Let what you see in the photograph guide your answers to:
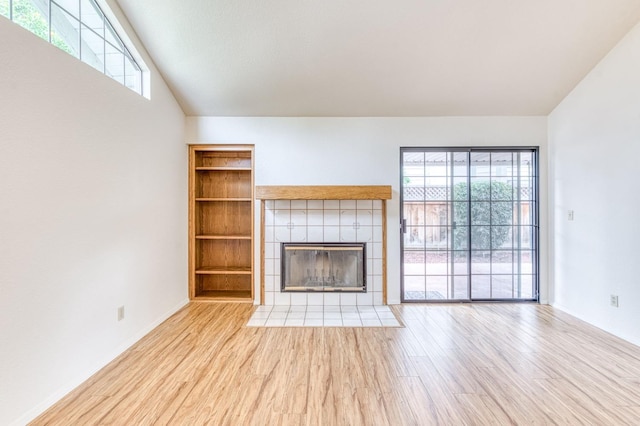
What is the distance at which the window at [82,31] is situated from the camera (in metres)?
1.78

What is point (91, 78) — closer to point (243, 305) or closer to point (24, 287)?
point (24, 287)

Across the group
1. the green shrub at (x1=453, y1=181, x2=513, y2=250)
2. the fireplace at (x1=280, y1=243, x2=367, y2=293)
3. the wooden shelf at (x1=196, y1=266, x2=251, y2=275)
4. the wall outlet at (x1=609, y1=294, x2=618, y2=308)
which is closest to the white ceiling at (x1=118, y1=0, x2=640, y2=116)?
the green shrub at (x1=453, y1=181, x2=513, y2=250)

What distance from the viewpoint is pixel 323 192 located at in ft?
11.1

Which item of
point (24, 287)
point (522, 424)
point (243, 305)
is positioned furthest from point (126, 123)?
point (522, 424)

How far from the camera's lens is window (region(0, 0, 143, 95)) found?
178 centimetres

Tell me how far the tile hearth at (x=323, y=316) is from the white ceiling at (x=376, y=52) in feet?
7.86

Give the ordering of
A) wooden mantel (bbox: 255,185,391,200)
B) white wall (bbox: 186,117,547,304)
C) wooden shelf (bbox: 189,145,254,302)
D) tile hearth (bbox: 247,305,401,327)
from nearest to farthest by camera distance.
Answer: tile hearth (bbox: 247,305,401,327) → wooden mantel (bbox: 255,185,391,200) → white wall (bbox: 186,117,547,304) → wooden shelf (bbox: 189,145,254,302)

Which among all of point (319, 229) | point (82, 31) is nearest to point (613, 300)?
point (319, 229)

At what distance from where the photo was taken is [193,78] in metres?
3.09

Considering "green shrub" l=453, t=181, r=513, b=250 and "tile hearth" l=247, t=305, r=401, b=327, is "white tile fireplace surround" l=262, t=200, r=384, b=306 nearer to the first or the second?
"tile hearth" l=247, t=305, r=401, b=327

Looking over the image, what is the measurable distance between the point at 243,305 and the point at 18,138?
2628 millimetres

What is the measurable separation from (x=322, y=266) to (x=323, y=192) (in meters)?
0.96

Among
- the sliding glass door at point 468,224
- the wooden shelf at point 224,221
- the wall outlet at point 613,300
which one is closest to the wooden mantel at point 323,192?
the sliding glass door at point 468,224

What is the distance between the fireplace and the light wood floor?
795 millimetres
